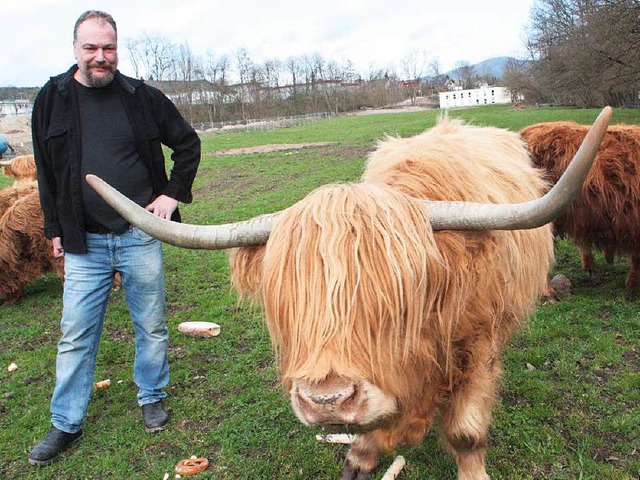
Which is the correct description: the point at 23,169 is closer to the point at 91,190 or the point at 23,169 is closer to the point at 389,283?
the point at 91,190

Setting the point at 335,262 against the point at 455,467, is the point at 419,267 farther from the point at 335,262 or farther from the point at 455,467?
the point at 455,467

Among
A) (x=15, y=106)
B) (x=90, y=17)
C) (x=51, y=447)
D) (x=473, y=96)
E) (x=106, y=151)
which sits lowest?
(x=51, y=447)

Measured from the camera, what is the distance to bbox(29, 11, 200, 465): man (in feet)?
11.0

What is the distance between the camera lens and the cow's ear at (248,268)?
2.53 metres

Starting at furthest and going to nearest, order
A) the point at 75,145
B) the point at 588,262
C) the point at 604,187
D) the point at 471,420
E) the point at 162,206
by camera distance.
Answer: the point at 588,262, the point at 604,187, the point at 162,206, the point at 75,145, the point at 471,420

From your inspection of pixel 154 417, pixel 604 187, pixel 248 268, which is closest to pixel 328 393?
pixel 248 268

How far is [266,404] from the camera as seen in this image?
4188 millimetres

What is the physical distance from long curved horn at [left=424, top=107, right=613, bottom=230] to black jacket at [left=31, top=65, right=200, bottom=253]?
2.07 metres

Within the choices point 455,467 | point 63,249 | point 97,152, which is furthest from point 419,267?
point 63,249

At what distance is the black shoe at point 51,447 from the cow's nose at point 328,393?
254cm

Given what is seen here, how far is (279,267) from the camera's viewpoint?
224 cm

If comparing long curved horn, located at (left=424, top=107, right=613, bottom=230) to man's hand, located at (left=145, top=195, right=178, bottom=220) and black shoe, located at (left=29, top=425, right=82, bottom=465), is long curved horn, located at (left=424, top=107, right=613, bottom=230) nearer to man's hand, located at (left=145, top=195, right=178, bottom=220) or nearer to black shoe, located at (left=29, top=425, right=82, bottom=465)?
man's hand, located at (left=145, top=195, right=178, bottom=220)

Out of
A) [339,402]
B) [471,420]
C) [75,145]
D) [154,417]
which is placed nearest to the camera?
[339,402]

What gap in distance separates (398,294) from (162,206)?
6.52 ft
